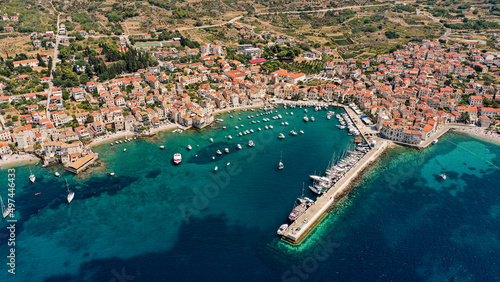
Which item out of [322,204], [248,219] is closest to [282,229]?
[248,219]

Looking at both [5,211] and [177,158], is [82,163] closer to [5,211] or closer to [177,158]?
Result: [5,211]

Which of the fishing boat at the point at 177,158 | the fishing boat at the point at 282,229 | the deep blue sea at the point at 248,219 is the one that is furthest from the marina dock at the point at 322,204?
the fishing boat at the point at 177,158

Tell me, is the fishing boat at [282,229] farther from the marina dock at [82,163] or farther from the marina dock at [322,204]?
the marina dock at [82,163]

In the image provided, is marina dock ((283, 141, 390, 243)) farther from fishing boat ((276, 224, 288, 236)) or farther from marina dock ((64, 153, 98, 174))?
marina dock ((64, 153, 98, 174))

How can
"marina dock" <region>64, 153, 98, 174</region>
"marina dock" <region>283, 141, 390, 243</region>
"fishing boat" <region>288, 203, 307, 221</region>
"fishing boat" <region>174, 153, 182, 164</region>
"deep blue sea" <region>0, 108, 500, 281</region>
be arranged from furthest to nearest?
"fishing boat" <region>174, 153, 182, 164</region> → "marina dock" <region>64, 153, 98, 174</region> → "fishing boat" <region>288, 203, 307, 221</region> → "marina dock" <region>283, 141, 390, 243</region> → "deep blue sea" <region>0, 108, 500, 281</region>

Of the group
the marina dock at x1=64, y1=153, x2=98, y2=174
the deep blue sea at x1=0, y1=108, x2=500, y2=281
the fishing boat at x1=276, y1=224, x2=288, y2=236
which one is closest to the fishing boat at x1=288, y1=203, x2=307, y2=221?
the deep blue sea at x1=0, y1=108, x2=500, y2=281
